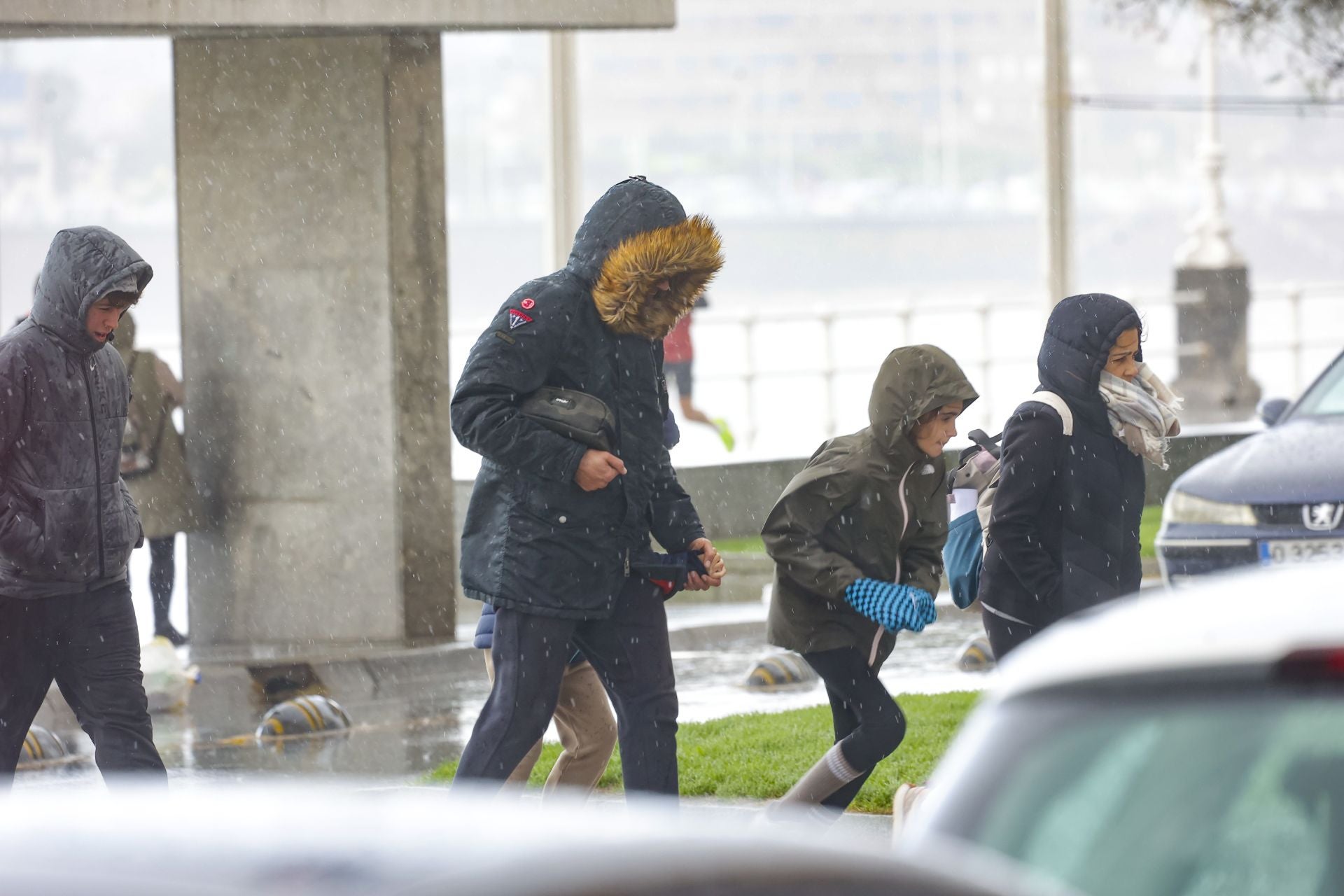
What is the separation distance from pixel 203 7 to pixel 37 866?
8033 mm

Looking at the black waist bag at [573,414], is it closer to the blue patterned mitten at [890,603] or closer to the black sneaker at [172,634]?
the blue patterned mitten at [890,603]

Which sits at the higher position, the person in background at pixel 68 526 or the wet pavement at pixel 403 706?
the person in background at pixel 68 526

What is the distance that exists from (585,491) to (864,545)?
0.81 meters

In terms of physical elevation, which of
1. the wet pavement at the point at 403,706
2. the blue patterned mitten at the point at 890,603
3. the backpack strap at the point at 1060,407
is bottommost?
the wet pavement at the point at 403,706

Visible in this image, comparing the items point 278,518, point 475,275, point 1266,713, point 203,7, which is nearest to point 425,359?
point 278,518

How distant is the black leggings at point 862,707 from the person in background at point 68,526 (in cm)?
166

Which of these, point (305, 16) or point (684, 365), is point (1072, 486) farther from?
point (684, 365)

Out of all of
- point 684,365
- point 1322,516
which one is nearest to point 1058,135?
point 684,365

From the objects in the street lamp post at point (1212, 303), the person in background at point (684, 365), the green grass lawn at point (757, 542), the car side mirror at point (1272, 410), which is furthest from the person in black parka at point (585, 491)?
the street lamp post at point (1212, 303)

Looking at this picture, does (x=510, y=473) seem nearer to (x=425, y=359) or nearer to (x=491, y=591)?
(x=491, y=591)

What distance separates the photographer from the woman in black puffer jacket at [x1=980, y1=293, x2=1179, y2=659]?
525 centimetres

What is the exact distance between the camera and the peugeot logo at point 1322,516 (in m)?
8.59

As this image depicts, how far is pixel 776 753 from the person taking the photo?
6988 mm

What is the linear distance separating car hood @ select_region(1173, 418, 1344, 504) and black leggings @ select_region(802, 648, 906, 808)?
3.92m
